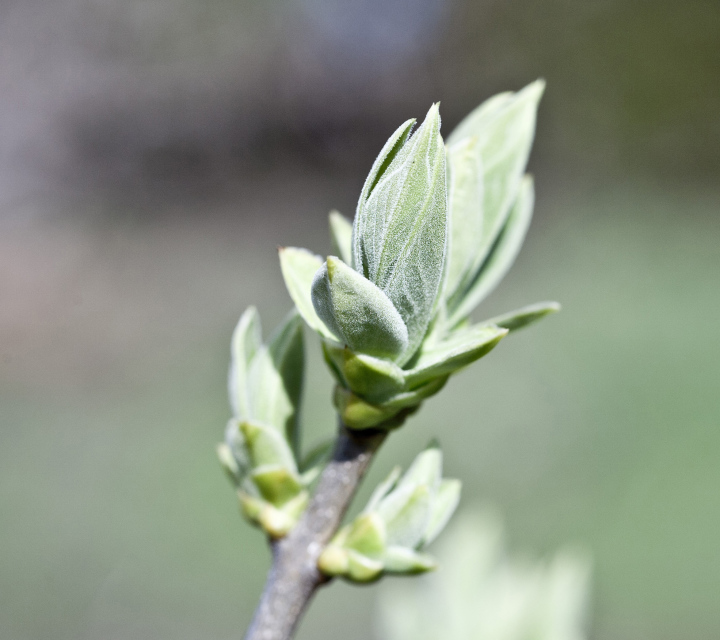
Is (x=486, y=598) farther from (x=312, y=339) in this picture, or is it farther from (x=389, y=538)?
(x=312, y=339)

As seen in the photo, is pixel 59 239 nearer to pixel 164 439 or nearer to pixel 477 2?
pixel 164 439

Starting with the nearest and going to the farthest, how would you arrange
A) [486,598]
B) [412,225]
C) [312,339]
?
1. [412,225]
2. [486,598]
3. [312,339]

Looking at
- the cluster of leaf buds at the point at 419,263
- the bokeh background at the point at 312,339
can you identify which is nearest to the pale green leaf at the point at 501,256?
the cluster of leaf buds at the point at 419,263

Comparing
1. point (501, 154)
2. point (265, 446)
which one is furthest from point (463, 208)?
point (265, 446)

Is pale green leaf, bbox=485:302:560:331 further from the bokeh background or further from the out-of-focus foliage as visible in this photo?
the bokeh background

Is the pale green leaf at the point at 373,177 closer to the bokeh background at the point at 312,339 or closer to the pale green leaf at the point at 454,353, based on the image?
the pale green leaf at the point at 454,353

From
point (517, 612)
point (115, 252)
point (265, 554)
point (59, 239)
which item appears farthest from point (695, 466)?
point (59, 239)
